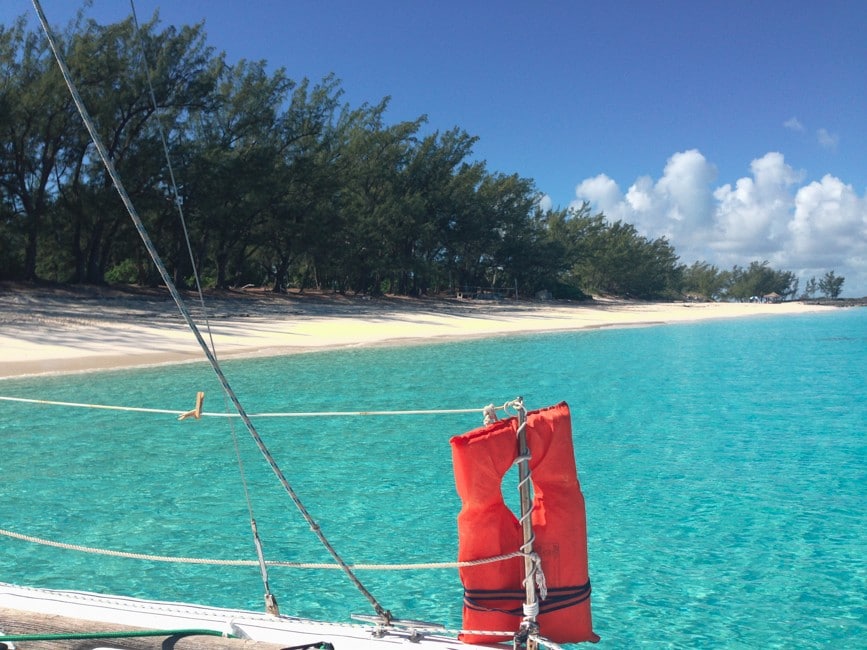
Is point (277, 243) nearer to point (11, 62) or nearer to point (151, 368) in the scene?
point (11, 62)

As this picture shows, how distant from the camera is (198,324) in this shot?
2425 cm

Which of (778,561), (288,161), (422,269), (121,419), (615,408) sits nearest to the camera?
(778,561)

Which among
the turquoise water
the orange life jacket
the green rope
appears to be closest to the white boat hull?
the green rope

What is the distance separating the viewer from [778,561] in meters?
5.60

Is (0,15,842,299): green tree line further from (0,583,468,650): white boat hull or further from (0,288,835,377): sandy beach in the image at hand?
(0,583,468,650): white boat hull

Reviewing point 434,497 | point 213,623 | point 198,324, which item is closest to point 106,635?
point 213,623

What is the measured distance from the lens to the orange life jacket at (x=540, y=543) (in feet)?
9.48

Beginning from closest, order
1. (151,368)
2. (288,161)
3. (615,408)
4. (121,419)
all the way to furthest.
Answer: (121,419) → (615,408) → (151,368) → (288,161)

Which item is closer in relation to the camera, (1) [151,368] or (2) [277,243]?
(1) [151,368]

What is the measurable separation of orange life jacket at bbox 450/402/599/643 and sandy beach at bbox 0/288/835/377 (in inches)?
333

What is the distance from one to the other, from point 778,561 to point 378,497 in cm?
378

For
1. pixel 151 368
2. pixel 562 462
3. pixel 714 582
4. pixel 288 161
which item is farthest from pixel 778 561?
pixel 288 161

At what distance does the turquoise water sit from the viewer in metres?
5.01

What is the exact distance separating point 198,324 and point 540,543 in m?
23.0
